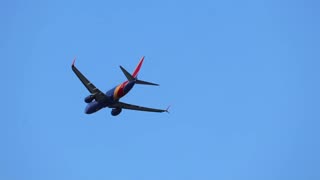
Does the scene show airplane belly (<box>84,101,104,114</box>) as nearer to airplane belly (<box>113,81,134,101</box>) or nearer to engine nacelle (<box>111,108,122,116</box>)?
engine nacelle (<box>111,108,122,116</box>)

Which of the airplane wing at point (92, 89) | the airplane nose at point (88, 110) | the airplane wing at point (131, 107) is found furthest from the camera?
the airplane wing at point (131, 107)

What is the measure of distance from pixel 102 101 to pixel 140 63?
10497mm

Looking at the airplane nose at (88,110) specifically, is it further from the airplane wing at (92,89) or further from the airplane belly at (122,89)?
the airplane belly at (122,89)

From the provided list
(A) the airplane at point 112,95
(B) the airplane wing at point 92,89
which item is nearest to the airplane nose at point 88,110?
(A) the airplane at point 112,95

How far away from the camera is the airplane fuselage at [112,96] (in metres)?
152

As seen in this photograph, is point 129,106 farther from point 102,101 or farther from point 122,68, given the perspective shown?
point 122,68

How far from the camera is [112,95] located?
509ft

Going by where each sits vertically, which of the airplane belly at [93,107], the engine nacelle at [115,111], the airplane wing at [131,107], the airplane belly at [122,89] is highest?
the airplane wing at [131,107]

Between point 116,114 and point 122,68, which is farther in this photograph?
point 116,114

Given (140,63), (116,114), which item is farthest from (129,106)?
(140,63)

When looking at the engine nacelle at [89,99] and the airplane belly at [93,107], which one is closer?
the engine nacelle at [89,99]

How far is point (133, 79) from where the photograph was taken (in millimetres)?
150125

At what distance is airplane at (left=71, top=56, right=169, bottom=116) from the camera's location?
150625 mm

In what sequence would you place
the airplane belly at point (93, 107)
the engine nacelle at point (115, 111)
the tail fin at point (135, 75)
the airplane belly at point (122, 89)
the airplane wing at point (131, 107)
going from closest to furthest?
the tail fin at point (135, 75) < the airplane belly at point (122, 89) < the airplane belly at point (93, 107) < the airplane wing at point (131, 107) < the engine nacelle at point (115, 111)
